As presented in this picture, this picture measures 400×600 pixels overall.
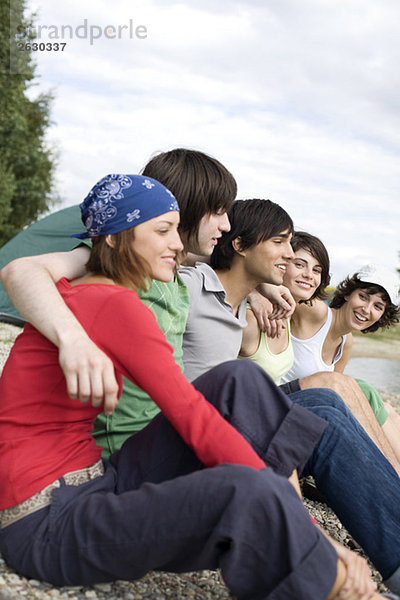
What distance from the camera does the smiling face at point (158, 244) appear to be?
208 cm

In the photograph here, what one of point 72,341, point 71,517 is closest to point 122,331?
point 72,341

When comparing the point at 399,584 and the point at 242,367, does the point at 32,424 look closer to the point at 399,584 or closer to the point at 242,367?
the point at 242,367

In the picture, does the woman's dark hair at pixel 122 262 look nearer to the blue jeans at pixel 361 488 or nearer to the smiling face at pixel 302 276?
the blue jeans at pixel 361 488

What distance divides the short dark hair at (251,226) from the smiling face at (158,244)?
1.28 meters

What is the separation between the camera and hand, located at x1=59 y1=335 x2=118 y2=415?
1.74m

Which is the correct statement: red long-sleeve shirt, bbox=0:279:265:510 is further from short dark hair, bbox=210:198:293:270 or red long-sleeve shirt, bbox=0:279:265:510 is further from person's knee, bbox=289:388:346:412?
short dark hair, bbox=210:198:293:270

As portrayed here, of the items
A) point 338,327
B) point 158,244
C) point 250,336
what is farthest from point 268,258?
point 158,244

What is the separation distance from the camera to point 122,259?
205 cm

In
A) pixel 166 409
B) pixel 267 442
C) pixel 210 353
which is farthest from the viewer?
pixel 210 353

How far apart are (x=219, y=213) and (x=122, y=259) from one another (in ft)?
3.54

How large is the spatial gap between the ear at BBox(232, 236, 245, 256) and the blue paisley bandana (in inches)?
49.5

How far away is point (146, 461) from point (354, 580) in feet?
2.23

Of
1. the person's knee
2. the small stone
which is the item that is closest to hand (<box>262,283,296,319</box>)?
the person's knee

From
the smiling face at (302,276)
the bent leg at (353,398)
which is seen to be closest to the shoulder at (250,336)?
the bent leg at (353,398)
